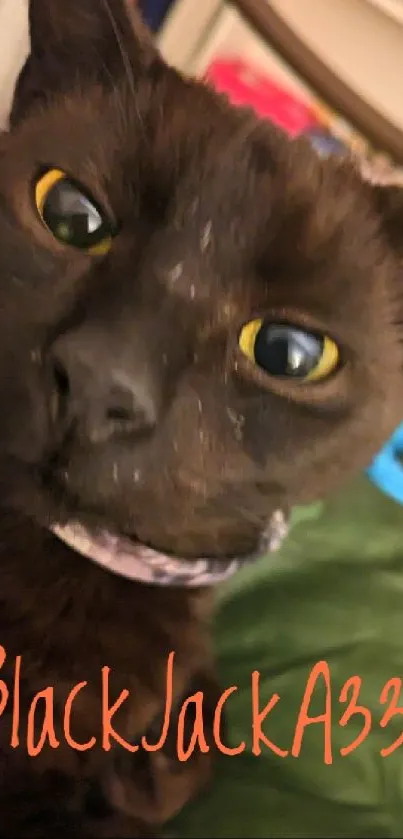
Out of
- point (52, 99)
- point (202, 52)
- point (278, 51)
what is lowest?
point (202, 52)

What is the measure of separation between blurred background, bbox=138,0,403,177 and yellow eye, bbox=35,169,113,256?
0.52m

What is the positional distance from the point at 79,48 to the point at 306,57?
657 millimetres

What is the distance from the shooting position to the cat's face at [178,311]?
49cm

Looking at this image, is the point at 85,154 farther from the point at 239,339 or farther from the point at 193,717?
the point at 193,717

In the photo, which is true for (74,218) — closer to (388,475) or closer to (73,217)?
(73,217)

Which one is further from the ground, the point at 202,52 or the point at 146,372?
the point at 146,372

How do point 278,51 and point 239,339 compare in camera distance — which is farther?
point 278,51

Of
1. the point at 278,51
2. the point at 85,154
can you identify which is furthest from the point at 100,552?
the point at 278,51

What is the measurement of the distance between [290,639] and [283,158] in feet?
1.49

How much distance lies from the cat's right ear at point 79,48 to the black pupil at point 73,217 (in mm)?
104

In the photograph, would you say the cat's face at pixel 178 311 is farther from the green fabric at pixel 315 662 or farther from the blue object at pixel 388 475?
the blue object at pixel 388 475

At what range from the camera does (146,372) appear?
0.48 metres

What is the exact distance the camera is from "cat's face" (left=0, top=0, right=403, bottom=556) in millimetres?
495

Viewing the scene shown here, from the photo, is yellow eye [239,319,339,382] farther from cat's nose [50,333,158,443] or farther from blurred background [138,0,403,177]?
blurred background [138,0,403,177]
